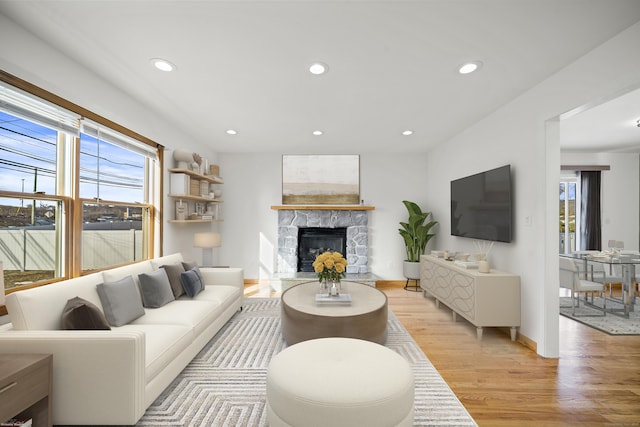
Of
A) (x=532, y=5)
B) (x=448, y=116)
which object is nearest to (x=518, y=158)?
(x=448, y=116)

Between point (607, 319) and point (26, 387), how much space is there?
5.43 metres

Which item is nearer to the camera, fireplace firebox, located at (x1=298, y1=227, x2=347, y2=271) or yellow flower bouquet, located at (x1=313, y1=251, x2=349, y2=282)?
yellow flower bouquet, located at (x1=313, y1=251, x2=349, y2=282)

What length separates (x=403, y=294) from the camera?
15.5 ft

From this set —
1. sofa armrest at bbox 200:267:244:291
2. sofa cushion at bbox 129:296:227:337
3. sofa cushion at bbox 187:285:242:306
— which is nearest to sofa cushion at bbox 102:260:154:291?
sofa cushion at bbox 129:296:227:337

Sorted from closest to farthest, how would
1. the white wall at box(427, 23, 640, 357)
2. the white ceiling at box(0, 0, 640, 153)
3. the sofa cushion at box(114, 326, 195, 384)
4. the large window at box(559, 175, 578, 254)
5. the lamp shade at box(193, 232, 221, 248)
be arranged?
1. the white ceiling at box(0, 0, 640, 153)
2. the sofa cushion at box(114, 326, 195, 384)
3. the white wall at box(427, 23, 640, 357)
4. the lamp shade at box(193, 232, 221, 248)
5. the large window at box(559, 175, 578, 254)

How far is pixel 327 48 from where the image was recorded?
206 cm

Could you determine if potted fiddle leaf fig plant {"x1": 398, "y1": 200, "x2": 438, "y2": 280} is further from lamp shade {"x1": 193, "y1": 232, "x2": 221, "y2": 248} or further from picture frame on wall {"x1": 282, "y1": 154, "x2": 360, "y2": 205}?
lamp shade {"x1": 193, "y1": 232, "x2": 221, "y2": 248}

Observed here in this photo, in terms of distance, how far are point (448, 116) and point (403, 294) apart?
9.25 ft

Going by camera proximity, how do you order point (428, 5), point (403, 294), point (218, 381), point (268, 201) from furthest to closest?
point (268, 201), point (403, 294), point (218, 381), point (428, 5)

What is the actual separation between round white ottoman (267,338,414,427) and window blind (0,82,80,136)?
240cm

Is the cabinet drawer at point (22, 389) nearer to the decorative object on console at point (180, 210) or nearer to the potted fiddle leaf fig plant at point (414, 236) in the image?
the decorative object on console at point (180, 210)

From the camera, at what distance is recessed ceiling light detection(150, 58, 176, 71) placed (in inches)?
87.4

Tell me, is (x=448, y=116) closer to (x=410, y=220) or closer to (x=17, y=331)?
(x=410, y=220)

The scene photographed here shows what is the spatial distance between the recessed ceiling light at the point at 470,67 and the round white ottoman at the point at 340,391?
2.26 m
